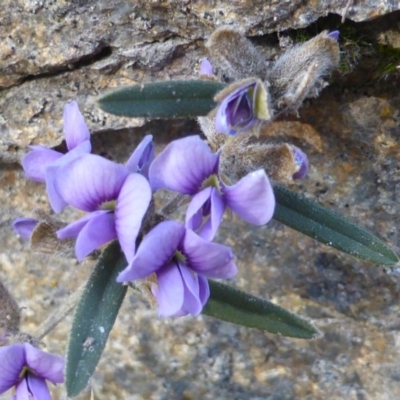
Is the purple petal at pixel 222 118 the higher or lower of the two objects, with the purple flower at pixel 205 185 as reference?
higher

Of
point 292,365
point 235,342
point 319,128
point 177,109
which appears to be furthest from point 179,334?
point 177,109

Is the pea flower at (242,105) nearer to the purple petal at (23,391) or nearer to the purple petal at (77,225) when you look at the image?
the purple petal at (77,225)

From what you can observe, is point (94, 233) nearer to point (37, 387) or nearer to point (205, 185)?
point (205, 185)

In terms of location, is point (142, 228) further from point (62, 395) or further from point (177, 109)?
point (62, 395)

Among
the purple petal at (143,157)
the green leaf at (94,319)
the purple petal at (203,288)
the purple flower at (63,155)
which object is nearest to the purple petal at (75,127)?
the purple flower at (63,155)

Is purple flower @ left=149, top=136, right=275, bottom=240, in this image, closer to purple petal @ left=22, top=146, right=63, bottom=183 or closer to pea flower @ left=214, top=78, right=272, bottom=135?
pea flower @ left=214, top=78, right=272, bottom=135
